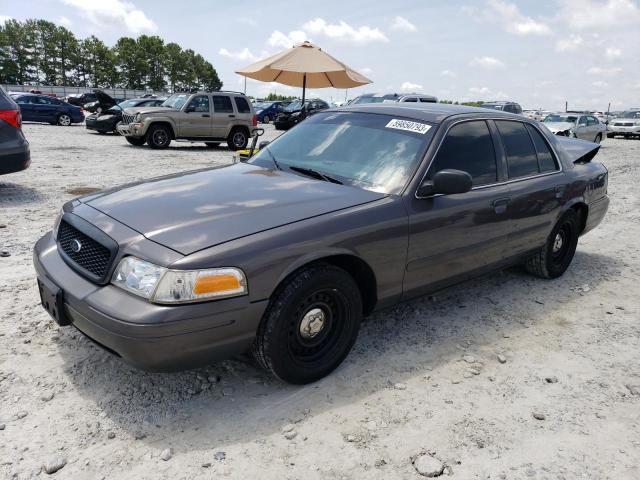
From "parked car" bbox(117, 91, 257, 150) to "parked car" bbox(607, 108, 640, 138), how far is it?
72.4ft

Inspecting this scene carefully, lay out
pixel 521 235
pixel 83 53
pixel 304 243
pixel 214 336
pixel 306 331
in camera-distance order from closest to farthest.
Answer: pixel 214 336 < pixel 304 243 < pixel 306 331 < pixel 521 235 < pixel 83 53

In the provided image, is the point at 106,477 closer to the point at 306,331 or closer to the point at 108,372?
the point at 108,372

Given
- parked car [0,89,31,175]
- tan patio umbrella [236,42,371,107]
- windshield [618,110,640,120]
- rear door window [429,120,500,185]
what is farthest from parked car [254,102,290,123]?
rear door window [429,120,500,185]

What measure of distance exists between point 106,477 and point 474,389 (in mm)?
2011

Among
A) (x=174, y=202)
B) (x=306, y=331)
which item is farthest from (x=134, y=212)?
(x=306, y=331)

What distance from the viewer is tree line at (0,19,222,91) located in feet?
282

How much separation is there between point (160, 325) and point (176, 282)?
0.67 feet

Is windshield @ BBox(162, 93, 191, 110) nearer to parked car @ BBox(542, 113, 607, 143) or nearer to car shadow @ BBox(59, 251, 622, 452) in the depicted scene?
car shadow @ BBox(59, 251, 622, 452)

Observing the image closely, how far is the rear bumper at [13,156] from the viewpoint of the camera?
6922 millimetres

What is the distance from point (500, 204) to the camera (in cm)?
389

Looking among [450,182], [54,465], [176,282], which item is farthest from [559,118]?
[54,465]

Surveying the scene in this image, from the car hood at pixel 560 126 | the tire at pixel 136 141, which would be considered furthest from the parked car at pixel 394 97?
the tire at pixel 136 141

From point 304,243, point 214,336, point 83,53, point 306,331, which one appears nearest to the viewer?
point 214,336

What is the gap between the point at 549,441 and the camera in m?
2.62
